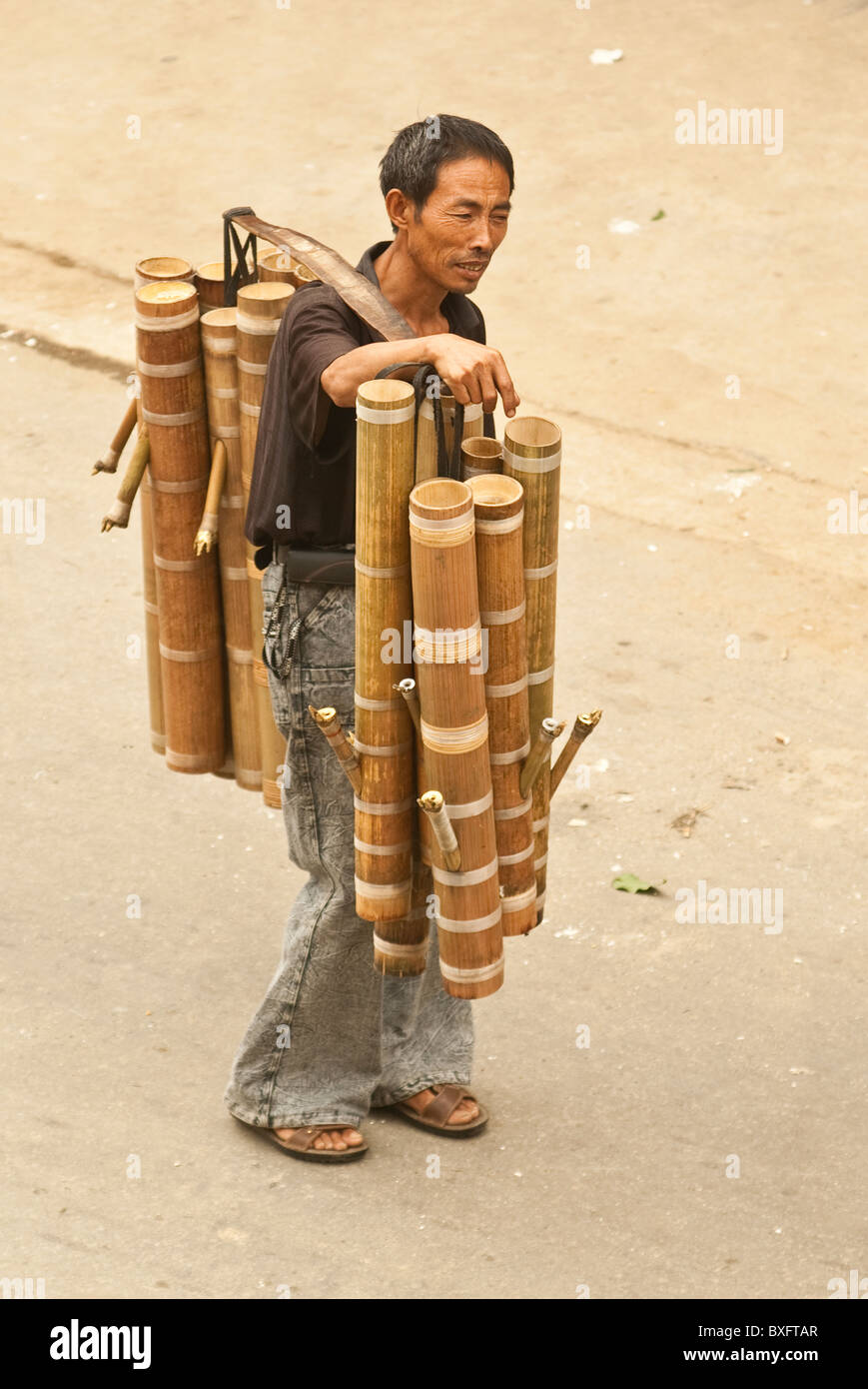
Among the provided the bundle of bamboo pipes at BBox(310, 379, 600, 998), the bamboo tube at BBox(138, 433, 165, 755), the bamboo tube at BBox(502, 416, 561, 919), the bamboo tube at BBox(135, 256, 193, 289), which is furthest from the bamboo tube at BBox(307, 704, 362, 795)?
the bamboo tube at BBox(135, 256, 193, 289)

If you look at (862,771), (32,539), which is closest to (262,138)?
(32,539)

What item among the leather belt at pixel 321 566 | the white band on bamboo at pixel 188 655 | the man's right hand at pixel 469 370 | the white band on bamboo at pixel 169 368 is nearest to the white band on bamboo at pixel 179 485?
the white band on bamboo at pixel 169 368

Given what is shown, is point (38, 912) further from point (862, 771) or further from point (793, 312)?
point (793, 312)

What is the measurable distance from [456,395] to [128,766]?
247cm

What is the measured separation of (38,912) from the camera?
4.45 metres

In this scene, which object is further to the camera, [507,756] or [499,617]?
[507,756]

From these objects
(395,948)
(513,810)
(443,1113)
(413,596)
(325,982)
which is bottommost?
(443,1113)

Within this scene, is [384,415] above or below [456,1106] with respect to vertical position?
above

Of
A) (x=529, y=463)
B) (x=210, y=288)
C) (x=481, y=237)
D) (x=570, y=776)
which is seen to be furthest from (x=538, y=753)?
(x=570, y=776)

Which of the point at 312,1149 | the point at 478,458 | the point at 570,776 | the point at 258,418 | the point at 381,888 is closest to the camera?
the point at 478,458

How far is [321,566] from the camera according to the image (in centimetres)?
321

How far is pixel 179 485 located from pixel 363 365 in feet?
3.14

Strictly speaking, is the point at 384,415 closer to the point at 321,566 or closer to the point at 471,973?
the point at 321,566

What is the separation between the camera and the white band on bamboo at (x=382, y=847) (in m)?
3.12
